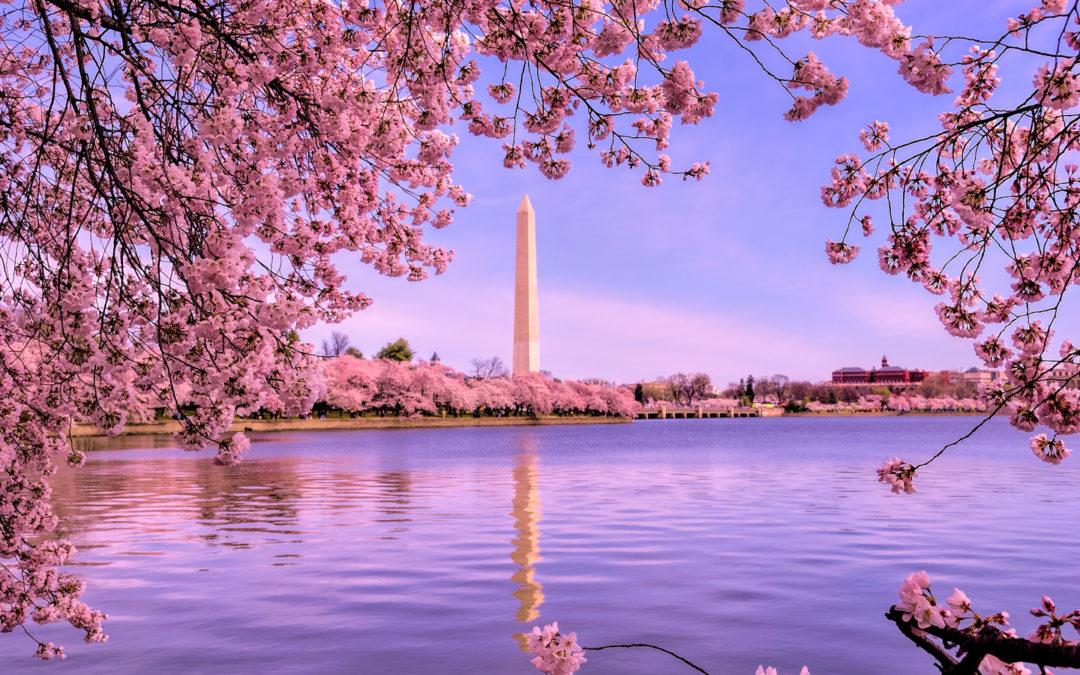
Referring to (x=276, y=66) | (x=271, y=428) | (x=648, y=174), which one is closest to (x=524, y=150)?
(x=648, y=174)

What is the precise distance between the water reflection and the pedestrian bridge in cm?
12445

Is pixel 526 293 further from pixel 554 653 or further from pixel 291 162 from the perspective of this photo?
pixel 554 653

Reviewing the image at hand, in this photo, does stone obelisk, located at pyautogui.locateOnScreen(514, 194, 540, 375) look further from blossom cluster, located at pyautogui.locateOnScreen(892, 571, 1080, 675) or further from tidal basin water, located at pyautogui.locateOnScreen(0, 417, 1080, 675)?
blossom cluster, located at pyautogui.locateOnScreen(892, 571, 1080, 675)

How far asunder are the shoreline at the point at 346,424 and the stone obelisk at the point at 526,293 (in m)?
15.9

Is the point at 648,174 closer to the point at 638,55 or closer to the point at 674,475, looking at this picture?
the point at 638,55

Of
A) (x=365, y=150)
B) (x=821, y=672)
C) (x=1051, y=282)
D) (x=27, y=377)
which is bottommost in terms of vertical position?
(x=821, y=672)

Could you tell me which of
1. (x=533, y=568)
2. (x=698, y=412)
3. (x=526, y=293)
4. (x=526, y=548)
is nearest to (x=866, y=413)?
(x=698, y=412)

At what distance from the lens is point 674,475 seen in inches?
1122

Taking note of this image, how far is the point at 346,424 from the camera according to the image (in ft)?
249

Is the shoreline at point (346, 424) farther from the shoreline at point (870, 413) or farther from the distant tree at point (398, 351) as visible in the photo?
the shoreline at point (870, 413)

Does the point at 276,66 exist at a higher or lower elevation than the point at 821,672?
higher

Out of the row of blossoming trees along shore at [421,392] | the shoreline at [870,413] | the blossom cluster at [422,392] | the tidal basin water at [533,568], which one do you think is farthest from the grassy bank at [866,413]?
the tidal basin water at [533,568]

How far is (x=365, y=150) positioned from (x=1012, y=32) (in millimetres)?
4400

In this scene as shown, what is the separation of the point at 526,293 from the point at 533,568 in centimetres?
5174
